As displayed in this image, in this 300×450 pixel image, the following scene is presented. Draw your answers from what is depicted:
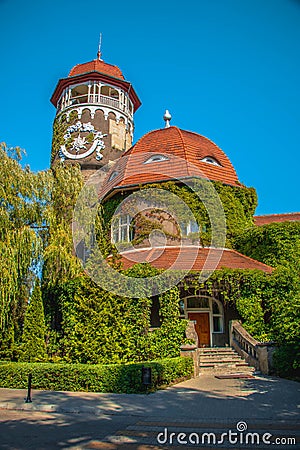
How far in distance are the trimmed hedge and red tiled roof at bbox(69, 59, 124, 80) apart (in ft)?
90.3

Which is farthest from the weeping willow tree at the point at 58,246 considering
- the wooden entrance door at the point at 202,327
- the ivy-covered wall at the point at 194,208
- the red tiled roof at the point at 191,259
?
the wooden entrance door at the point at 202,327

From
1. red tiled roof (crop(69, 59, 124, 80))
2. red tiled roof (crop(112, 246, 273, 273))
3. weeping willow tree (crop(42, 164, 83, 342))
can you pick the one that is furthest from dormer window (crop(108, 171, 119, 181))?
red tiled roof (crop(69, 59, 124, 80))

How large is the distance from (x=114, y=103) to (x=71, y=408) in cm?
2823

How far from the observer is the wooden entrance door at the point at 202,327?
18.8m

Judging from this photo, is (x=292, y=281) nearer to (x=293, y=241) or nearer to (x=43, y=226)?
(x=293, y=241)

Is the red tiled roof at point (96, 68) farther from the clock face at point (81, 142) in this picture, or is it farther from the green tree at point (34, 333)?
the green tree at point (34, 333)

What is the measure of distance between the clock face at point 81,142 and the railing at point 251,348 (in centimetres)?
1854

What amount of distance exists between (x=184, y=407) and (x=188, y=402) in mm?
649

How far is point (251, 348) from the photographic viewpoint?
15.7 m

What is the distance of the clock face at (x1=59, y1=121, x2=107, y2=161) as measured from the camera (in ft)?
101

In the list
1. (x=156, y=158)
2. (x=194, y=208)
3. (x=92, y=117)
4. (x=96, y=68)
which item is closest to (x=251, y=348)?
(x=194, y=208)

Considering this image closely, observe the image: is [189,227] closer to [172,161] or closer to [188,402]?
[172,161]

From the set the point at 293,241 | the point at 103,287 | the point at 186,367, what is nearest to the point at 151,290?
the point at 103,287

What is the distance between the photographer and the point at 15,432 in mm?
7070
